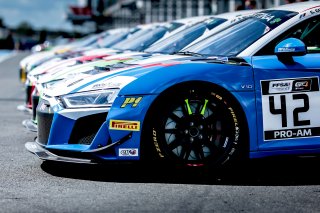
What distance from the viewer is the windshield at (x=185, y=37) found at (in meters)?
8.98

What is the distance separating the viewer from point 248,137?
5977 millimetres

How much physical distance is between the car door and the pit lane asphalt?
0.34m

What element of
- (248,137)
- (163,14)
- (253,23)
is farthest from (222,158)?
(163,14)

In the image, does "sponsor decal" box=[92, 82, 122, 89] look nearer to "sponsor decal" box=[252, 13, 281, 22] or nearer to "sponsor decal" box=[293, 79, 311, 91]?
"sponsor decal" box=[293, 79, 311, 91]

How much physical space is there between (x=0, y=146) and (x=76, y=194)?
2766 millimetres

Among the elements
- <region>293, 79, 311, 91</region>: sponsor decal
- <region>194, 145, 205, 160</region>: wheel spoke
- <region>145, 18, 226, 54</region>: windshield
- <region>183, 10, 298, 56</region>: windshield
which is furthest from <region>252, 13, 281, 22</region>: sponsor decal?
<region>145, 18, 226, 54</region>: windshield

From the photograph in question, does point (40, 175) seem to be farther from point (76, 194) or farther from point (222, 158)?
point (222, 158)

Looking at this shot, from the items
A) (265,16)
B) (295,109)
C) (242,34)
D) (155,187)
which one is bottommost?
(155,187)

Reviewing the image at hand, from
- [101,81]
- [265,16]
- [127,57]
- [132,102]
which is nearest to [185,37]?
[127,57]

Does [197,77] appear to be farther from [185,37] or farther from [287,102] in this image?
[185,37]

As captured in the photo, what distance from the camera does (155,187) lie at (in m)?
5.71

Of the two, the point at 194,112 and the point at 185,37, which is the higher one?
the point at 185,37

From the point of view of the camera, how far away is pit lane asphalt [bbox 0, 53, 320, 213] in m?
5.01

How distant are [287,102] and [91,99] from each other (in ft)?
5.07
